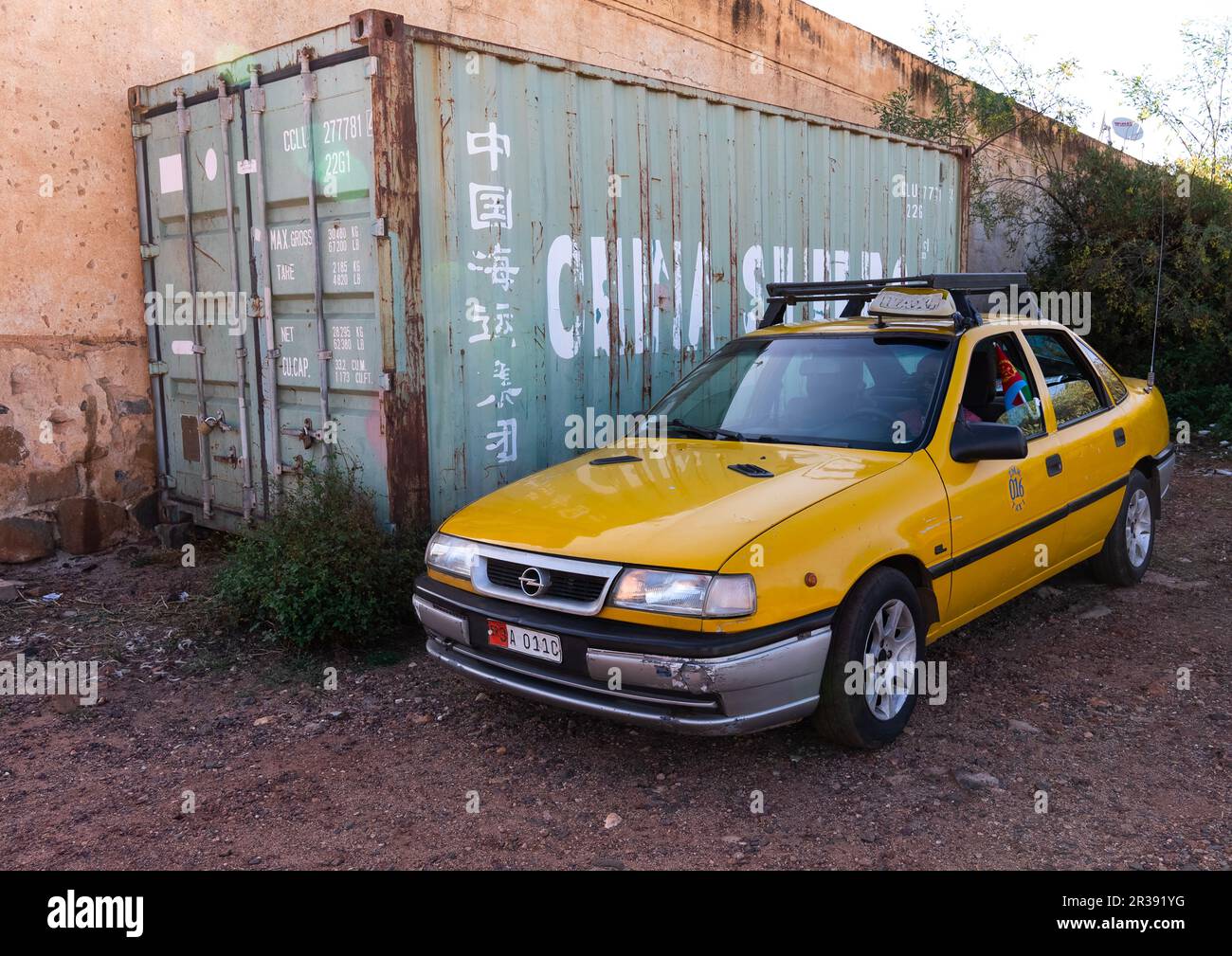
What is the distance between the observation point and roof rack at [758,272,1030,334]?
459 centimetres

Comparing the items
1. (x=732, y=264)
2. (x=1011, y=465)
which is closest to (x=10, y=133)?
(x=732, y=264)

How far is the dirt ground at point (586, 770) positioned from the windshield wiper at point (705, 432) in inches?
51.5

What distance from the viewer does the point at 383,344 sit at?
5055 millimetres

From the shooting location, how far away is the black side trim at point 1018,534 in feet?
13.0

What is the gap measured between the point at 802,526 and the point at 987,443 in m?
1.05

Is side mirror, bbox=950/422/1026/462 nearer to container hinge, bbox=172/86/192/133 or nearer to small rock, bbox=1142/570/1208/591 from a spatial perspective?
small rock, bbox=1142/570/1208/591

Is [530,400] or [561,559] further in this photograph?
[530,400]

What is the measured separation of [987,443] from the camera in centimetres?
398

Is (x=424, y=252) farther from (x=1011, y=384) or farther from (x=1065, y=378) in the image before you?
(x=1065, y=378)

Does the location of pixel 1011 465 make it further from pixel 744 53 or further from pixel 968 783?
pixel 744 53

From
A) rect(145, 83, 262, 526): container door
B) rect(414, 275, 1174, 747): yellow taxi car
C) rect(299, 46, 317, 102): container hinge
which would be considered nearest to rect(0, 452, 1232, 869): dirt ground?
rect(414, 275, 1174, 747): yellow taxi car
